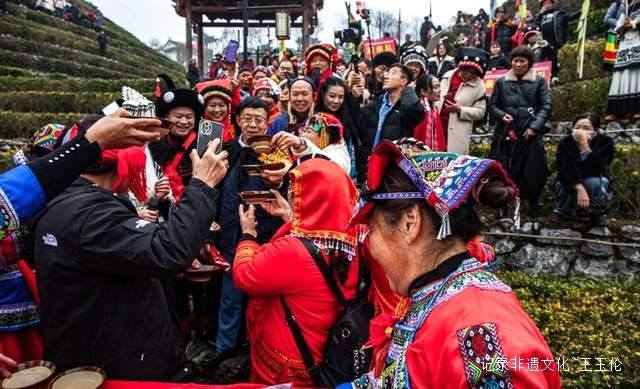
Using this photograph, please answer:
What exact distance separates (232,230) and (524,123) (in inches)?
155

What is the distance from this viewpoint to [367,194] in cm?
170

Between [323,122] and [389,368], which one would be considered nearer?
[389,368]

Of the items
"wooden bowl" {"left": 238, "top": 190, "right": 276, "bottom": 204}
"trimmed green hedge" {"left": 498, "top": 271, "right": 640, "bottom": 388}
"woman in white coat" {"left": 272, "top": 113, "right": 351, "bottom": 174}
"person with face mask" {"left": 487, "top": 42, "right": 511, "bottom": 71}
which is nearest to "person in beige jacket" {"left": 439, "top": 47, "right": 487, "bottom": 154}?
"trimmed green hedge" {"left": 498, "top": 271, "right": 640, "bottom": 388}

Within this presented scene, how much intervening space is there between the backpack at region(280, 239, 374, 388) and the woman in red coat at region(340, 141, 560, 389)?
2.06 feet

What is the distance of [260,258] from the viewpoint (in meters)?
2.46

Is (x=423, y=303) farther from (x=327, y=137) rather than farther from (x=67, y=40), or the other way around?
(x=67, y=40)

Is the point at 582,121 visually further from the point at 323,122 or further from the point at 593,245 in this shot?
the point at 323,122

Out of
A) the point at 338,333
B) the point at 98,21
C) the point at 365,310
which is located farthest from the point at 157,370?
the point at 98,21

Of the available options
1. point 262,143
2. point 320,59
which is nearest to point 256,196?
point 262,143

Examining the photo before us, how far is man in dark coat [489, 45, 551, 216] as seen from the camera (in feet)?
18.3

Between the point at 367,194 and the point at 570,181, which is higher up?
the point at 367,194

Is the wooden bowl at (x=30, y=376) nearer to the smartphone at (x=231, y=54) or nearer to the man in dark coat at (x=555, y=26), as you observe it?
the smartphone at (x=231, y=54)

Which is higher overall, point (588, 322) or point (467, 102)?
point (467, 102)

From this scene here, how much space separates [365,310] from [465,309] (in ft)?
4.37
